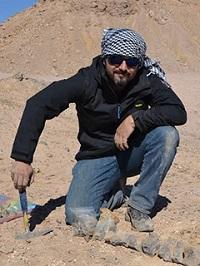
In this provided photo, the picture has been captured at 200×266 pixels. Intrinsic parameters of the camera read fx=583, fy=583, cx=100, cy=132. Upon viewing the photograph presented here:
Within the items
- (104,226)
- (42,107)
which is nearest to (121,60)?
(42,107)

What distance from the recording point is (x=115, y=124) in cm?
446

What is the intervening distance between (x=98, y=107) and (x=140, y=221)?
934mm

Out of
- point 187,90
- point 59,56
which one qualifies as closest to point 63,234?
point 187,90

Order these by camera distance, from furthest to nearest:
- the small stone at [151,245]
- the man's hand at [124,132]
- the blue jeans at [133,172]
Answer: the blue jeans at [133,172]
the man's hand at [124,132]
the small stone at [151,245]

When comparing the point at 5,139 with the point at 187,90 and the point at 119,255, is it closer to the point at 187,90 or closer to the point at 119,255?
the point at 119,255

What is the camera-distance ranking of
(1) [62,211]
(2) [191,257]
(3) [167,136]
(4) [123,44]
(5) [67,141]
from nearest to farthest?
(2) [191,257], (4) [123,44], (3) [167,136], (1) [62,211], (5) [67,141]

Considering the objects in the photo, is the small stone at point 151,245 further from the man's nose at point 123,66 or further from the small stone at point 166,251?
the man's nose at point 123,66

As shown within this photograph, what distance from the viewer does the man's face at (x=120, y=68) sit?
414 cm

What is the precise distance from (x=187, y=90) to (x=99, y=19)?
54.3 ft

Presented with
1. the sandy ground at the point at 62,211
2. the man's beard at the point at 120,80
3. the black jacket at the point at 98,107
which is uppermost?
the man's beard at the point at 120,80

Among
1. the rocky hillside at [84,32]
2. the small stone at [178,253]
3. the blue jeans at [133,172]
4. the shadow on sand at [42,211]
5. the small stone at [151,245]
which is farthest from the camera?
the rocky hillside at [84,32]

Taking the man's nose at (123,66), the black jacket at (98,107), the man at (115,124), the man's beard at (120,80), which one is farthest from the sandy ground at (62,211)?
the man's nose at (123,66)

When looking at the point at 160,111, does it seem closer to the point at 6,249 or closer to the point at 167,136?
the point at 167,136

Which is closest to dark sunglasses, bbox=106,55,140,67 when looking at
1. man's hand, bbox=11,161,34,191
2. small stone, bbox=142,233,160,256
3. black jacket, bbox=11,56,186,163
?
black jacket, bbox=11,56,186,163
